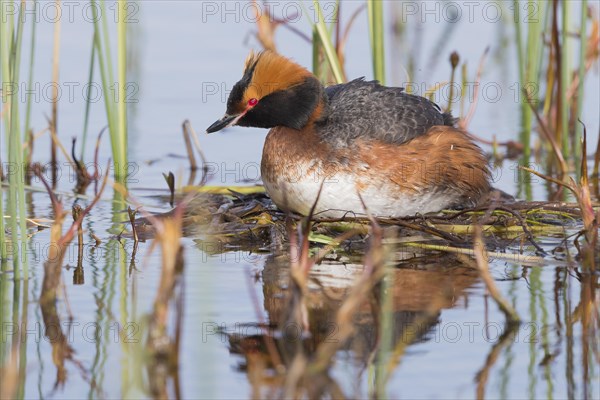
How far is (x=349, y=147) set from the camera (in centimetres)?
732

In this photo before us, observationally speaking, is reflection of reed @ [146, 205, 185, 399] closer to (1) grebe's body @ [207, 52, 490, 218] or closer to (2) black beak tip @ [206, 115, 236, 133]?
(1) grebe's body @ [207, 52, 490, 218]

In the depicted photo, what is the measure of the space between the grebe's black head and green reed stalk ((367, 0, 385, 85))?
0.98m

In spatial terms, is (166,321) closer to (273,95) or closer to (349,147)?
(349,147)

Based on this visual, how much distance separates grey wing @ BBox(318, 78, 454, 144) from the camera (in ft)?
24.4

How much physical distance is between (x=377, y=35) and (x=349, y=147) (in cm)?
140

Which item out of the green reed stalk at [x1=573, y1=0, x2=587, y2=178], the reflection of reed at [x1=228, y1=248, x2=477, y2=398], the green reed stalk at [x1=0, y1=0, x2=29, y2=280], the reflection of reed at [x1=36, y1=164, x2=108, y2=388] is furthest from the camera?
the green reed stalk at [x1=573, y1=0, x2=587, y2=178]

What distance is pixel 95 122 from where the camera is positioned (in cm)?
1083

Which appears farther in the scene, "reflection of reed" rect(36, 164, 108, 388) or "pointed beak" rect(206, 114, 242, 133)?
"pointed beak" rect(206, 114, 242, 133)

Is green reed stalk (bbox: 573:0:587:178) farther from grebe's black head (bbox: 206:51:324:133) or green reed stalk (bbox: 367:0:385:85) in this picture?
grebe's black head (bbox: 206:51:324:133)

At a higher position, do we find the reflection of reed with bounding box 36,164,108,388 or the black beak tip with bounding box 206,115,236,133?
the black beak tip with bounding box 206,115,236,133

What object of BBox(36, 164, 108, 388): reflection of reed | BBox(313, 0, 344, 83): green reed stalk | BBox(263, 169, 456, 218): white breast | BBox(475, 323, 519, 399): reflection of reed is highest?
BBox(313, 0, 344, 83): green reed stalk

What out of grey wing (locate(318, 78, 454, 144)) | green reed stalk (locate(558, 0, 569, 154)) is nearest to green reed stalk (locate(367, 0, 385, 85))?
grey wing (locate(318, 78, 454, 144))

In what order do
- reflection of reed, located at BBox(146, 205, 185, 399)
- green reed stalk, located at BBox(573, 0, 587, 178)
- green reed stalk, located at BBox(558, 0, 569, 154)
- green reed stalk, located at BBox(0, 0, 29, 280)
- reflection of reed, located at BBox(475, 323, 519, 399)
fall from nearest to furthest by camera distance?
reflection of reed, located at BBox(146, 205, 185, 399)
reflection of reed, located at BBox(475, 323, 519, 399)
green reed stalk, located at BBox(0, 0, 29, 280)
green reed stalk, located at BBox(573, 0, 587, 178)
green reed stalk, located at BBox(558, 0, 569, 154)

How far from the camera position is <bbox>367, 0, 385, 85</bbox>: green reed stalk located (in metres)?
8.29
